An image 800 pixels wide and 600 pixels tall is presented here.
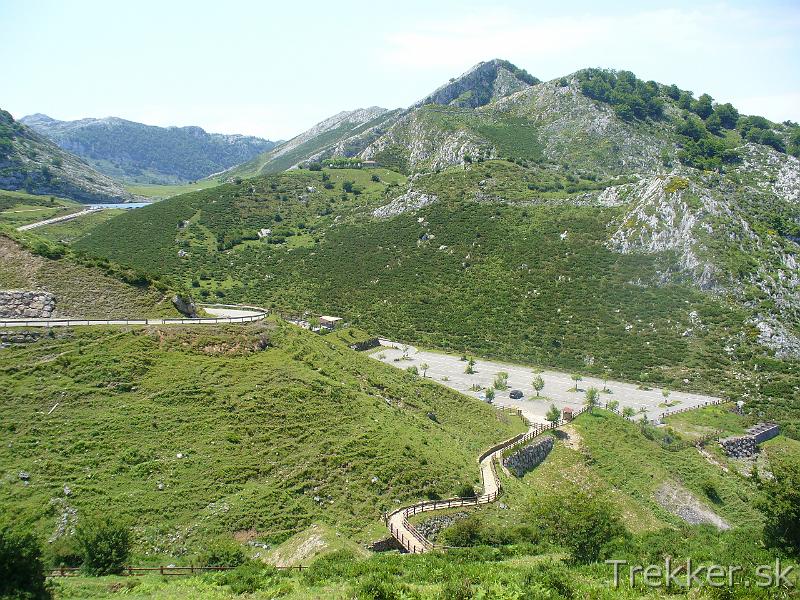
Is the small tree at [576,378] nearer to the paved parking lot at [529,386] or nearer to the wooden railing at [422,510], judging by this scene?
the paved parking lot at [529,386]

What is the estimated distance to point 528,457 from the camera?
37094 mm

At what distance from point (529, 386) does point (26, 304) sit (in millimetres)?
50503

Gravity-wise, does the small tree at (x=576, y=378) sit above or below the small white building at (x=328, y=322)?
below

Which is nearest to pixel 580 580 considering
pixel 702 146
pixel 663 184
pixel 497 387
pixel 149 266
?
pixel 497 387

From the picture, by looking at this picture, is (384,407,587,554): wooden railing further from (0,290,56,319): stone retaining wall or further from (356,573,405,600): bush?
(0,290,56,319): stone retaining wall

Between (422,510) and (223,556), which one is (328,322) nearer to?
(422,510)

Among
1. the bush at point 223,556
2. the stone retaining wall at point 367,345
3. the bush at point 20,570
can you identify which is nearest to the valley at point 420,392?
the bush at point 223,556

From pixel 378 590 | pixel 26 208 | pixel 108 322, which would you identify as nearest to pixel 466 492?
pixel 378 590

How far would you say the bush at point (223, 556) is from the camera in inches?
798

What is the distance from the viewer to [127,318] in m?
35.9

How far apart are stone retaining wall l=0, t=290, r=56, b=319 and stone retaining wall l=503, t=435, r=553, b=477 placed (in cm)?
3201

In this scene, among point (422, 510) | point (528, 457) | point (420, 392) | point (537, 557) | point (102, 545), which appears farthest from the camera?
point (420, 392)

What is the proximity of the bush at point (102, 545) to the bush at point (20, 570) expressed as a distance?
3.83m

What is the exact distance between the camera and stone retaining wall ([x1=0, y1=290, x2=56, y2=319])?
3438 centimetres
